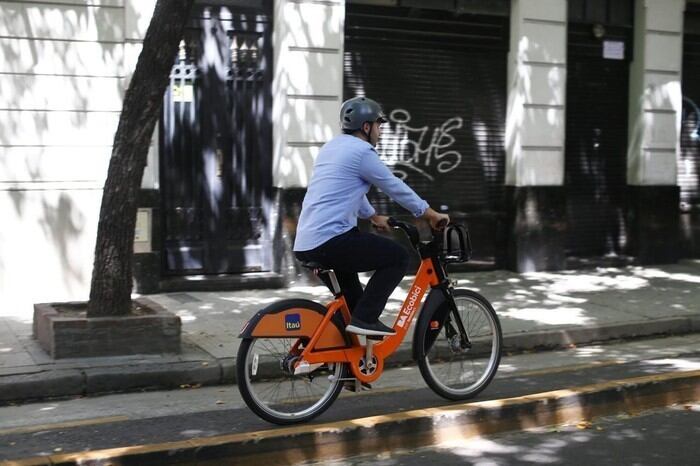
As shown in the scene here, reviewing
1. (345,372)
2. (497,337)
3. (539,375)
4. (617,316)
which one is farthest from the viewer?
(617,316)

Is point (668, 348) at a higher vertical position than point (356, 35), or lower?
lower

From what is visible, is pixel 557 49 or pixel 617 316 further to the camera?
pixel 557 49

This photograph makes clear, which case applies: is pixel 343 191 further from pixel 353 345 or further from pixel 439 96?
pixel 439 96

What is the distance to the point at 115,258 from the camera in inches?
274

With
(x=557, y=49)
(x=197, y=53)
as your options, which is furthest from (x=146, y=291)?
(x=557, y=49)

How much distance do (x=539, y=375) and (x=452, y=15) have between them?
240 inches

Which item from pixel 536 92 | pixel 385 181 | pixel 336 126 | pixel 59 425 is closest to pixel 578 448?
pixel 385 181

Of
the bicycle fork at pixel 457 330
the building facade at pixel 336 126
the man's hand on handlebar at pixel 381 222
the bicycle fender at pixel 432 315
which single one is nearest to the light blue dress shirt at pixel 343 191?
the man's hand on handlebar at pixel 381 222

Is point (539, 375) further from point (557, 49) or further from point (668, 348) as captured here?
point (557, 49)

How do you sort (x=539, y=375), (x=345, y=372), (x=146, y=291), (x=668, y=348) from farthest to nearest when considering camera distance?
1. (x=146, y=291)
2. (x=668, y=348)
3. (x=539, y=375)
4. (x=345, y=372)

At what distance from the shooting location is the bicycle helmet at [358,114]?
5426 millimetres

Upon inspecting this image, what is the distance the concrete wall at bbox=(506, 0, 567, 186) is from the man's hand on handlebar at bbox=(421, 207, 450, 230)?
642 centimetres

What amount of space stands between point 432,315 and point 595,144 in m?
7.72

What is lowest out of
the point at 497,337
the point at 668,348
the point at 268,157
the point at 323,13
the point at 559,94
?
the point at 668,348
